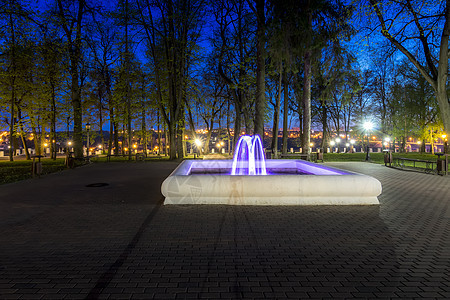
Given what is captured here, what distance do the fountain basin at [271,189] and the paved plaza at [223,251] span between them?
34cm

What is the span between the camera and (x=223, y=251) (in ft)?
12.8

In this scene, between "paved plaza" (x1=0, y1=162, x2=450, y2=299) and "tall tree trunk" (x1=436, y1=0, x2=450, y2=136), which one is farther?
"tall tree trunk" (x1=436, y1=0, x2=450, y2=136)

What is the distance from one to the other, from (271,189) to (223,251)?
3.15 metres

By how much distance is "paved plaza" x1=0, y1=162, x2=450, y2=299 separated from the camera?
9.50 ft

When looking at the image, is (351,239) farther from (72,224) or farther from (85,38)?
(85,38)

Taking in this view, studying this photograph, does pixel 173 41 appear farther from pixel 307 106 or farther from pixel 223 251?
pixel 223 251

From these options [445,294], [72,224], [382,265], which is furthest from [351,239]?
[72,224]

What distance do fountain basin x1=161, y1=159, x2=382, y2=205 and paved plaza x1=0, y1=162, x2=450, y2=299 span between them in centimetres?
34

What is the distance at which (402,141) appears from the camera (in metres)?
36.8

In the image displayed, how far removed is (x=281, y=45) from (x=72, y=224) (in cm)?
1347

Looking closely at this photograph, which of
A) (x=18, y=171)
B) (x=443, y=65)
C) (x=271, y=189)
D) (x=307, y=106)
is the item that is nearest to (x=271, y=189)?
(x=271, y=189)

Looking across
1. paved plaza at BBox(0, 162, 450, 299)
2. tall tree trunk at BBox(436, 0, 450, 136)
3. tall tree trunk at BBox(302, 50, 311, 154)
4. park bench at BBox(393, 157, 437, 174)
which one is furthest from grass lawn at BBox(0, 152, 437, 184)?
tall tree trunk at BBox(436, 0, 450, 136)

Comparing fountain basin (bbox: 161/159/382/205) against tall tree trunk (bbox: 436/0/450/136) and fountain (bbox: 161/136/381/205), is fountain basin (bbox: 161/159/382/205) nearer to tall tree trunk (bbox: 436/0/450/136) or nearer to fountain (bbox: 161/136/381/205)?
fountain (bbox: 161/136/381/205)

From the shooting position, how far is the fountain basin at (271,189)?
A: 6.72 meters
